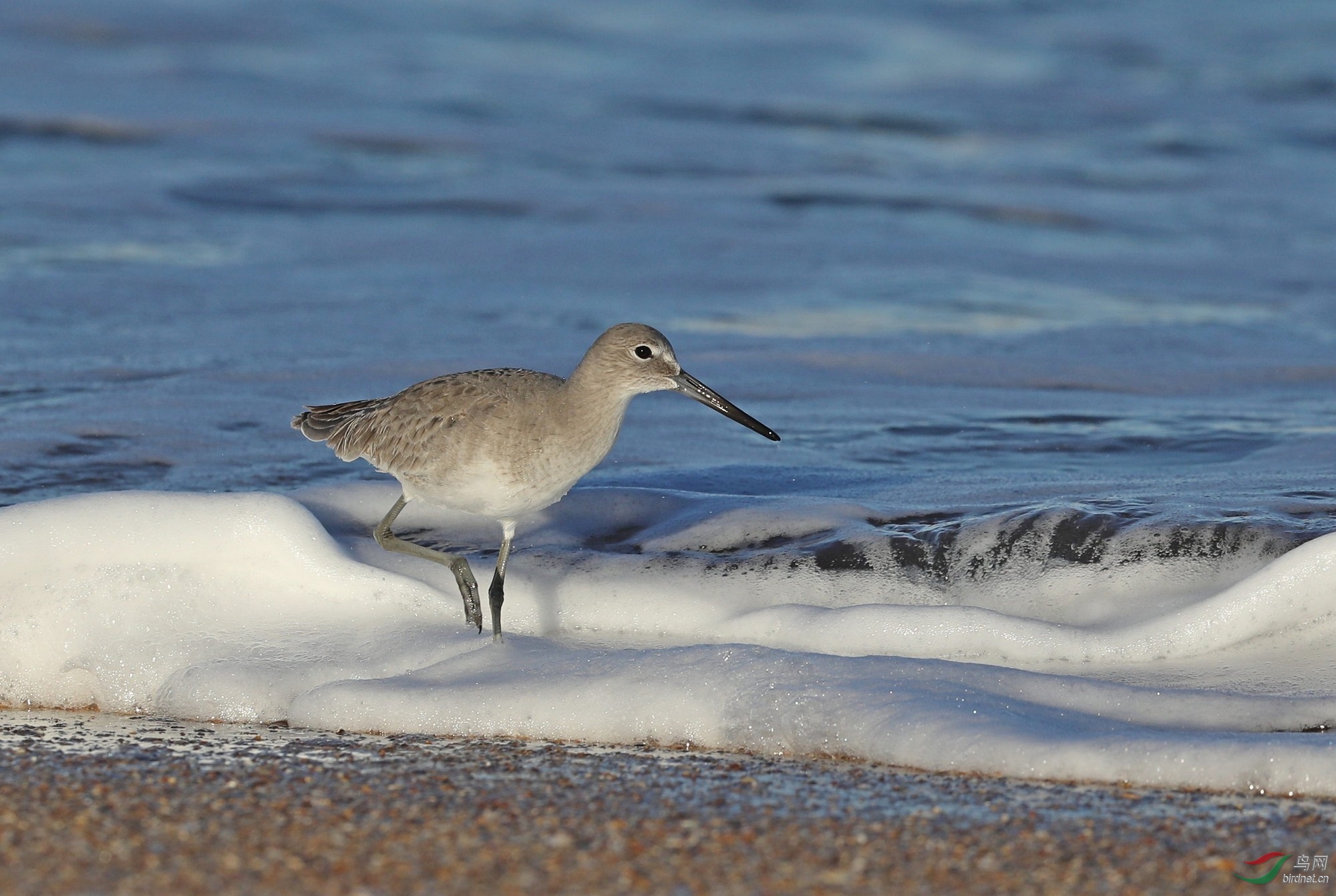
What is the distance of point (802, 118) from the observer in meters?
18.0

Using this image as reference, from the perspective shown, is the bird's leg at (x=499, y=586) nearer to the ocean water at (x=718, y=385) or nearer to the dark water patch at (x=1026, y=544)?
the ocean water at (x=718, y=385)

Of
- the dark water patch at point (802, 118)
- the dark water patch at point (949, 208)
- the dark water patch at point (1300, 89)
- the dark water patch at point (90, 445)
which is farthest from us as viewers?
the dark water patch at point (1300, 89)

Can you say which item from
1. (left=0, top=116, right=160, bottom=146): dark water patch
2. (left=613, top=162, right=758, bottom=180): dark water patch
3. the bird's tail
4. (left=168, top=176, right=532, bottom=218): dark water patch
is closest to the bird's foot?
the bird's tail

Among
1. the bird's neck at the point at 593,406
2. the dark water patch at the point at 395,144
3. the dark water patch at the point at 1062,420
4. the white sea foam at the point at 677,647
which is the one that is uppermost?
the dark water patch at the point at 395,144

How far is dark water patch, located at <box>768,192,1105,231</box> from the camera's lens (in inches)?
534

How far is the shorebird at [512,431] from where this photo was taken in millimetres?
5453

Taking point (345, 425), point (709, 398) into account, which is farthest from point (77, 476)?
point (709, 398)

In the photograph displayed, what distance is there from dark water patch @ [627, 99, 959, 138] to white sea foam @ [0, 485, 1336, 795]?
1166cm

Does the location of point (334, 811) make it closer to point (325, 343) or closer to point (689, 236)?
point (325, 343)

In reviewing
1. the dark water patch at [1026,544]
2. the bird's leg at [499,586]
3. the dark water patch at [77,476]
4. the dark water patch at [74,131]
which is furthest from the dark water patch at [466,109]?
the bird's leg at [499,586]

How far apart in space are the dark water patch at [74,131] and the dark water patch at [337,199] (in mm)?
2298

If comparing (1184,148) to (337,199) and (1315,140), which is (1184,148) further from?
(337,199)

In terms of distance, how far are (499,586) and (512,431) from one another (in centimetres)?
51

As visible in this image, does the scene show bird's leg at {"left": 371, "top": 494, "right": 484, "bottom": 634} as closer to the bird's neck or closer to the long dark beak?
the bird's neck
